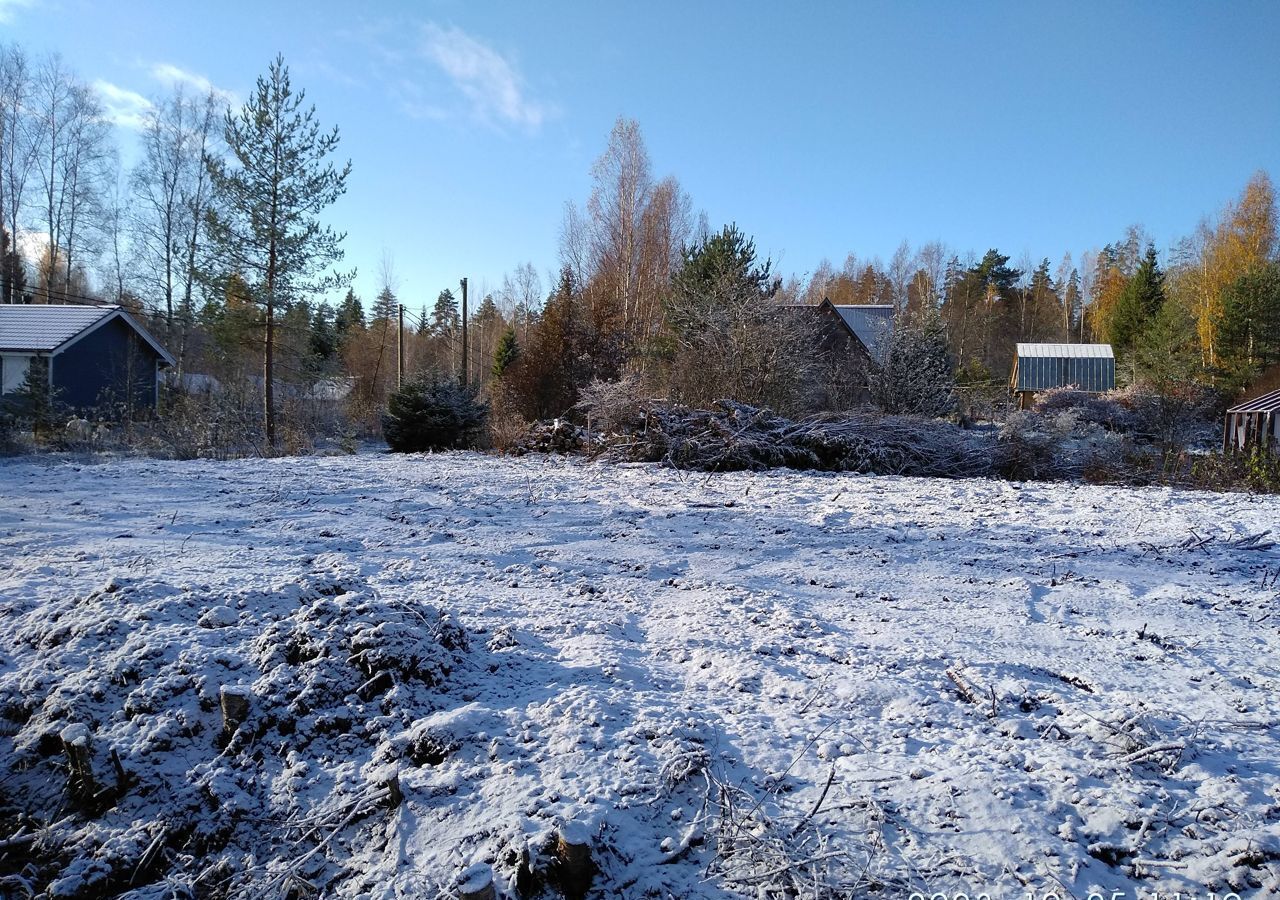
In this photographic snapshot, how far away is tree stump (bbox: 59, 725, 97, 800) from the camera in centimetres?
257

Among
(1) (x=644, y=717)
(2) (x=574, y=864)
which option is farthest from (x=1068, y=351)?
(2) (x=574, y=864)

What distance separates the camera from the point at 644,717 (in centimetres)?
267

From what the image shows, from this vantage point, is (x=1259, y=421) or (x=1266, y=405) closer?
(x=1266, y=405)

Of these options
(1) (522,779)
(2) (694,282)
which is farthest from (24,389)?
(1) (522,779)

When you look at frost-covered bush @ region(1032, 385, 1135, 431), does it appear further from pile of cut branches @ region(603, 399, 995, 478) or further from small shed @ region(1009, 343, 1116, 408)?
pile of cut branches @ region(603, 399, 995, 478)

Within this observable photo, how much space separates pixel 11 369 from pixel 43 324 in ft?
6.07

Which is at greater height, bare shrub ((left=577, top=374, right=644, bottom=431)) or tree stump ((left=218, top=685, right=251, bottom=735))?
bare shrub ((left=577, top=374, right=644, bottom=431))

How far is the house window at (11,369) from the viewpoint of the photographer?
74.2 feet

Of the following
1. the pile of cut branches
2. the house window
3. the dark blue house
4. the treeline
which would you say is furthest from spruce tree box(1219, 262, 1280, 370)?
the house window

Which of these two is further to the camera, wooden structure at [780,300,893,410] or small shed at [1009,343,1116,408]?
small shed at [1009,343,1116,408]

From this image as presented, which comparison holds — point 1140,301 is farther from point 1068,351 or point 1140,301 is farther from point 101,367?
point 101,367

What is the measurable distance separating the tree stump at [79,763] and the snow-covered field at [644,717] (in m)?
0.02

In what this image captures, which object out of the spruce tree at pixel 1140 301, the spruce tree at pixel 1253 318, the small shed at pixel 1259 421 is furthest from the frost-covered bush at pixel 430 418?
the spruce tree at pixel 1140 301

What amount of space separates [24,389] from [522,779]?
19.4 m
